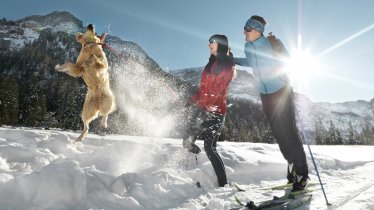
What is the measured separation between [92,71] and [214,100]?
2.56m

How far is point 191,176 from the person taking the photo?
5684 mm

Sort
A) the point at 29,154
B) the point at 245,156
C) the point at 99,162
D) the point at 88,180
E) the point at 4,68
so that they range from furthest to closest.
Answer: the point at 4,68 → the point at 245,156 → the point at 99,162 → the point at 29,154 → the point at 88,180

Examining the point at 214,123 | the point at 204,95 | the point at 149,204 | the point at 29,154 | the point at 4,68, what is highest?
the point at 4,68

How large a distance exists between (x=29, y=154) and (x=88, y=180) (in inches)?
62.0

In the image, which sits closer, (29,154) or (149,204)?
(149,204)

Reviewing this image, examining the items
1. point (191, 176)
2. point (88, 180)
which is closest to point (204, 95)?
point (191, 176)

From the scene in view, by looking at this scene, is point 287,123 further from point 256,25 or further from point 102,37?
point 102,37

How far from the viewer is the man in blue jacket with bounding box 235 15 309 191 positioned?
4.87 m

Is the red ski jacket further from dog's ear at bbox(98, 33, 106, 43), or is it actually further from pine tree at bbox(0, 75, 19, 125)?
pine tree at bbox(0, 75, 19, 125)

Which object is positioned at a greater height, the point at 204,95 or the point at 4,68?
the point at 4,68

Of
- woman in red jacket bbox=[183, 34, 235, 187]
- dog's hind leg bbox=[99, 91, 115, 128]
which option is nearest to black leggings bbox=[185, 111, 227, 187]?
woman in red jacket bbox=[183, 34, 235, 187]

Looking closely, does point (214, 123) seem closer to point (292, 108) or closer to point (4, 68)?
point (292, 108)

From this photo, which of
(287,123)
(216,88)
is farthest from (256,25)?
(287,123)

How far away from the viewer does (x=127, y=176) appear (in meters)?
4.84
